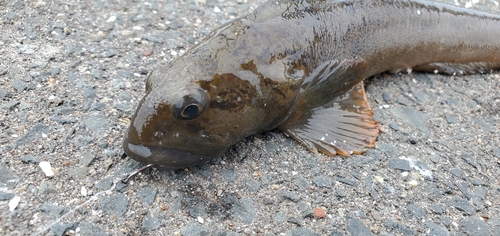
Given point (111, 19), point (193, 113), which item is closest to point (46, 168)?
point (193, 113)

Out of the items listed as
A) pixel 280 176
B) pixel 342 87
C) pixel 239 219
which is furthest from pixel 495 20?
pixel 239 219

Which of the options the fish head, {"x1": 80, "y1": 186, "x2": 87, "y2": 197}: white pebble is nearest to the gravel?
{"x1": 80, "y1": 186, "x2": 87, "y2": 197}: white pebble

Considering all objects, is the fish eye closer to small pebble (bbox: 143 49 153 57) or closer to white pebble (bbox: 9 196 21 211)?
white pebble (bbox: 9 196 21 211)

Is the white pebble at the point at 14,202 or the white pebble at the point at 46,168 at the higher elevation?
the white pebble at the point at 46,168

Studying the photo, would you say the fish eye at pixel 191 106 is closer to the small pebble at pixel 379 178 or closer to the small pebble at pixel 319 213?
the small pebble at pixel 319 213

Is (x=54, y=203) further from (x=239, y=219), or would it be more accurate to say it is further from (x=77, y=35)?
(x=77, y=35)

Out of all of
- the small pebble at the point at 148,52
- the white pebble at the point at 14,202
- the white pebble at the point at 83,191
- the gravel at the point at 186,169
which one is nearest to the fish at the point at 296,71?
the gravel at the point at 186,169

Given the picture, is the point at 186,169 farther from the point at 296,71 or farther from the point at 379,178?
the point at 379,178

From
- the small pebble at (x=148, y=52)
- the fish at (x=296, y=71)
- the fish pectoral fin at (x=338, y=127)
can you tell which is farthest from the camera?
the small pebble at (x=148, y=52)
